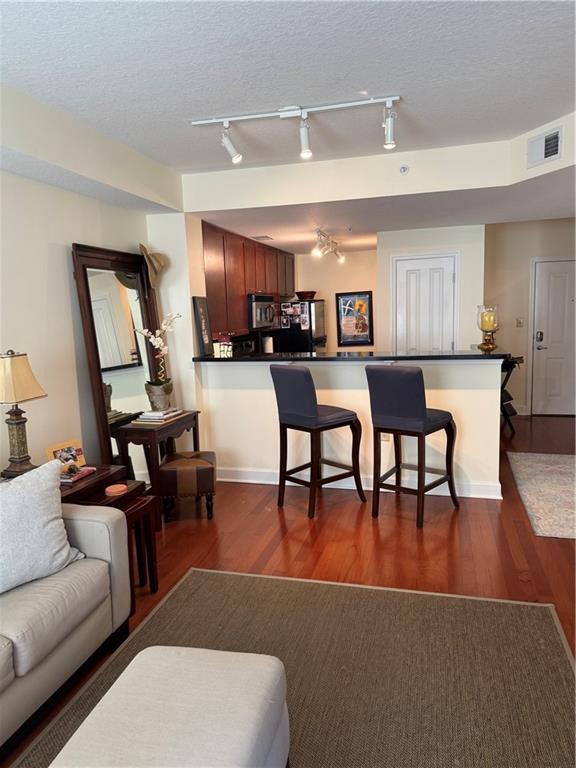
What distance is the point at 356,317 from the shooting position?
738cm

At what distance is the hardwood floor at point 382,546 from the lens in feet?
9.09

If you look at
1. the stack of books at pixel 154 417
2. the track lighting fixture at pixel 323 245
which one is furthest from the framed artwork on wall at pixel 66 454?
the track lighting fixture at pixel 323 245

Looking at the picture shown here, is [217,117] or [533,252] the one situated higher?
[217,117]

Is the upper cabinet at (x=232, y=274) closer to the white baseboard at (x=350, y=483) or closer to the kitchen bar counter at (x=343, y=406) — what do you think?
the kitchen bar counter at (x=343, y=406)

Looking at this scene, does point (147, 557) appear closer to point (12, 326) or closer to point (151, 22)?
point (12, 326)

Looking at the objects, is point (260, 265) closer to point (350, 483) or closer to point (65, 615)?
point (350, 483)

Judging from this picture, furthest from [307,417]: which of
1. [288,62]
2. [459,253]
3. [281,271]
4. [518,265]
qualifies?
[518,265]

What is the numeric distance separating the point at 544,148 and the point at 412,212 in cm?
129

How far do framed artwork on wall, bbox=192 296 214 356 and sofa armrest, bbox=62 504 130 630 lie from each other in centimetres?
229

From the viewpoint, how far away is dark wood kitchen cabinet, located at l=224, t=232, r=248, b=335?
5.05m

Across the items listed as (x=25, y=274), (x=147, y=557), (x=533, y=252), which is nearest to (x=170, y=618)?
(x=147, y=557)

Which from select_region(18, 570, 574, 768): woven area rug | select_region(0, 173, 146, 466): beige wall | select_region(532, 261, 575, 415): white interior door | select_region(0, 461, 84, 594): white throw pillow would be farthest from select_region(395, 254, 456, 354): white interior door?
select_region(0, 461, 84, 594): white throw pillow

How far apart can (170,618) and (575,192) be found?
12.9ft

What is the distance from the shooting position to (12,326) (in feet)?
9.34
